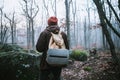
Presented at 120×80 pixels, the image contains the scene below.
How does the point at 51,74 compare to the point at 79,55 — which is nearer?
the point at 51,74

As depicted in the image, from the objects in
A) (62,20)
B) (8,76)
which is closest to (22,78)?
(8,76)

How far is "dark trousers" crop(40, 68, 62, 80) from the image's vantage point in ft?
15.1

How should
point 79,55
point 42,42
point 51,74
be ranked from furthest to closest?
point 79,55, point 51,74, point 42,42

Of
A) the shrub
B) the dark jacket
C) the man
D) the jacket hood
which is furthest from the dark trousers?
the shrub

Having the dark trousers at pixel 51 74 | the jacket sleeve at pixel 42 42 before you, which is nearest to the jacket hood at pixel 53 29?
the jacket sleeve at pixel 42 42

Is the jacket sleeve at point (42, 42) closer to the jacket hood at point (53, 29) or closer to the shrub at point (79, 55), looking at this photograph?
the jacket hood at point (53, 29)

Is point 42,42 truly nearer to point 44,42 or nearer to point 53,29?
point 44,42

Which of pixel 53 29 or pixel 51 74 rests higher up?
pixel 53 29

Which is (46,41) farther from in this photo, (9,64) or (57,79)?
(9,64)

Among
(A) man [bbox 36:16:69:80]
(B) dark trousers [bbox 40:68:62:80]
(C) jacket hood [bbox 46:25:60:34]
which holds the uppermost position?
(C) jacket hood [bbox 46:25:60:34]

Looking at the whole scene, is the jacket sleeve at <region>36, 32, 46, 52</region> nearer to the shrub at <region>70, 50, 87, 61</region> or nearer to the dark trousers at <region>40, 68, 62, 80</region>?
the dark trousers at <region>40, 68, 62, 80</region>

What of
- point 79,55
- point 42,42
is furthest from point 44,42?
point 79,55

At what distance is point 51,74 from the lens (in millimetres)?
4727

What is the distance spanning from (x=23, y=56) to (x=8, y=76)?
0.69 m
